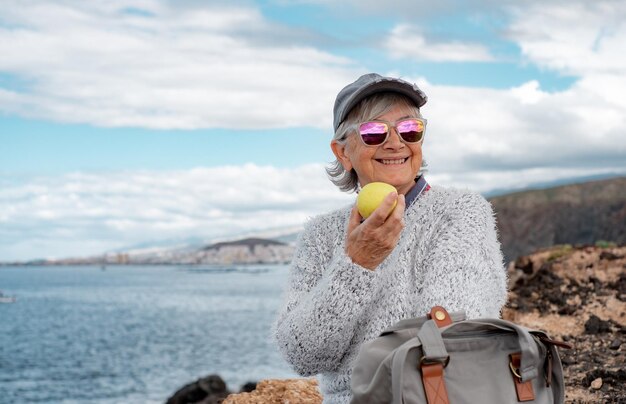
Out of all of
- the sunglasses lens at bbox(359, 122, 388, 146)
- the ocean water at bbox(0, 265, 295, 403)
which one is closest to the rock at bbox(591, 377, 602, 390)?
the sunglasses lens at bbox(359, 122, 388, 146)

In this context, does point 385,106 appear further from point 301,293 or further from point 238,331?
point 238,331

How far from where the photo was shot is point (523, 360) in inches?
114

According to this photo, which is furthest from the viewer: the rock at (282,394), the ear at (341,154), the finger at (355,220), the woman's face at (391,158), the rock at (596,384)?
the rock at (596,384)

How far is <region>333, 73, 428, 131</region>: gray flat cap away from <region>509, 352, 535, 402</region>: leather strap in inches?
58.8

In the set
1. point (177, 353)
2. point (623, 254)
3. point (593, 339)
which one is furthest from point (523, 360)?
point (177, 353)

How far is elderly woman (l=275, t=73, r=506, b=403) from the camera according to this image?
3.59 meters

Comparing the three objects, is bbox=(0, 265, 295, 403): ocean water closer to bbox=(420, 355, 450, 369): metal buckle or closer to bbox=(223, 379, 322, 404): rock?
bbox=(223, 379, 322, 404): rock

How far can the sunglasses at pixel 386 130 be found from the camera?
3934mm

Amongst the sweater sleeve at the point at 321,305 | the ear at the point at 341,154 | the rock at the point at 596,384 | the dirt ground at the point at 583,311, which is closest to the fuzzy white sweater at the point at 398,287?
the sweater sleeve at the point at 321,305

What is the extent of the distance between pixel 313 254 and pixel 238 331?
228 ft

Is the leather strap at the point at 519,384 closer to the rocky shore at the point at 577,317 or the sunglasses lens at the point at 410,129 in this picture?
the sunglasses lens at the point at 410,129

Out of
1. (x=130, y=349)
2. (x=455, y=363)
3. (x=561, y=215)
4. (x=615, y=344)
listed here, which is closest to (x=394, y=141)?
(x=455, y=363)

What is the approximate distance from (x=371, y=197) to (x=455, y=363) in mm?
954

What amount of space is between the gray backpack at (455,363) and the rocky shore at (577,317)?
3293 mm
